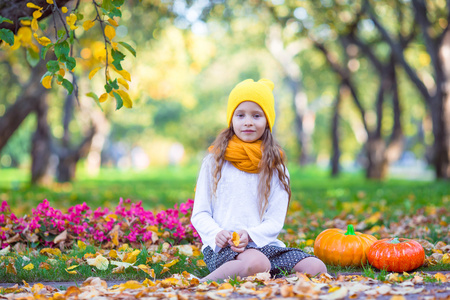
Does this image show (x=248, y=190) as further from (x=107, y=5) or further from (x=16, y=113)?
(x=16, y=113)

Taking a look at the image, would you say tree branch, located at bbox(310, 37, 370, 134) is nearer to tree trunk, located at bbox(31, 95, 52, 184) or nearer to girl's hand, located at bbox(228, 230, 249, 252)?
tree trunk, located at bbox(31, 95, 52, 184)

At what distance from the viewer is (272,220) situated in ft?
11.3

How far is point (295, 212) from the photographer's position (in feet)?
23.5

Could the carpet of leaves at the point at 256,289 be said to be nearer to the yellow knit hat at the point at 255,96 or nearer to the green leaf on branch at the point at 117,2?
the yellow knit hat at the point at 255,96

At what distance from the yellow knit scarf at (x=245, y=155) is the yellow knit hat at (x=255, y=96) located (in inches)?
9.6

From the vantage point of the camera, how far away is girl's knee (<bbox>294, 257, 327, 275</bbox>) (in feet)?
11.0

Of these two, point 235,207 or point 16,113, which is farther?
point 16,113

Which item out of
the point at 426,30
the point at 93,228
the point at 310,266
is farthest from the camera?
the point at 426,30

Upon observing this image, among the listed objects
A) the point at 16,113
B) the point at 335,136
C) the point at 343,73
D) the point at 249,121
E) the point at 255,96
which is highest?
the point at 343,73

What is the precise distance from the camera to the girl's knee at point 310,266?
11.0 ft

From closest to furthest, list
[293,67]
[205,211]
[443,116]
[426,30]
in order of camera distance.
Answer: [205,211] → [426,30] → [443,116] → [293,67]

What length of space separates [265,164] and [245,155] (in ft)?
0.50

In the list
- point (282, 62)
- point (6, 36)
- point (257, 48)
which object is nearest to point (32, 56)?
point (6, 36)

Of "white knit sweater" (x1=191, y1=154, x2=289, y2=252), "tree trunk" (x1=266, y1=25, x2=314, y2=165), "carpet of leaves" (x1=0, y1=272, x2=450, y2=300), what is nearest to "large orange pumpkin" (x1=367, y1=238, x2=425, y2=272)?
"carpet of leaves" (x1=0, y1=272, x2=450, y2=300)
